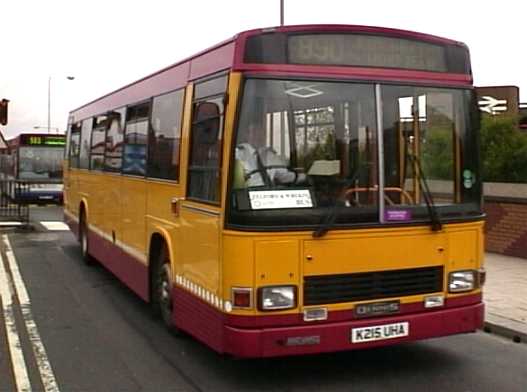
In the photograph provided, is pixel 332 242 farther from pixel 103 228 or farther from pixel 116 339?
pixel 103 228

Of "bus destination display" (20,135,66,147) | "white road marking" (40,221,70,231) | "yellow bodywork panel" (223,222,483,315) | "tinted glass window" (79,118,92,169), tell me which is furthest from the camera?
"bus destination display" (20,135,66,147)

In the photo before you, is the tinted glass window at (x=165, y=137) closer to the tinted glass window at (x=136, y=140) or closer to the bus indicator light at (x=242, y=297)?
the tinted glass window at (x=136, y=140)

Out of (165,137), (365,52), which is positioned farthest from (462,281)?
(165,137)

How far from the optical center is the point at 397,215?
224 inches

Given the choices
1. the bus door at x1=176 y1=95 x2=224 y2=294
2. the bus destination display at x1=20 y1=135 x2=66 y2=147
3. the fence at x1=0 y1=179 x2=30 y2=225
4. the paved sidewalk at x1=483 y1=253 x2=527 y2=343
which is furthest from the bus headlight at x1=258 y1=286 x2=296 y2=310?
the bus destination display at x1=20 y1=135 x2=66 y2=147

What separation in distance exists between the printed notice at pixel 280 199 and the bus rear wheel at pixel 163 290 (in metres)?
1.85

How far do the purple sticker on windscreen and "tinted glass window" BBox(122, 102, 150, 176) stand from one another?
10.7ft

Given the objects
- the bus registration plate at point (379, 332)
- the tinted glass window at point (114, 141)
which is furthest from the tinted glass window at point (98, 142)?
the bus registration plate at point (379, 332)

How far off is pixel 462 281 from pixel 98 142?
6813 millimetres

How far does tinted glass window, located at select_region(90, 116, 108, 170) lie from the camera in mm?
10727

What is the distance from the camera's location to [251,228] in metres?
5.25

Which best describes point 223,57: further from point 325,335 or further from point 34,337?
point 34,337

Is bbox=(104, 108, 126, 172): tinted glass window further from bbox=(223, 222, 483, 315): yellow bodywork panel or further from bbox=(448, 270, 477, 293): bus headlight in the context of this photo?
bbox=(448, 270, 477, 293): bus headlight

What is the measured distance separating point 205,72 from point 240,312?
80.7 inches
